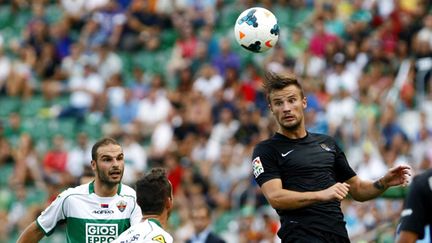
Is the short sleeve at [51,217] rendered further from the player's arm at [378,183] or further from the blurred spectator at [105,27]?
the blurred spectator at [105,27]

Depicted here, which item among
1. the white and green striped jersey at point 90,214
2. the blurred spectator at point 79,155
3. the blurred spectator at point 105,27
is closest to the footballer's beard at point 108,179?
the white and green striped jersey at point 90,214

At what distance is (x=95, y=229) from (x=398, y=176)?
265 centimetres

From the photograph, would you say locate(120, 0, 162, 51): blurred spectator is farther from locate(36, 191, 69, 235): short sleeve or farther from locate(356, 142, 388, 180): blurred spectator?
locate(36, 191, 69, 235): short sleeve

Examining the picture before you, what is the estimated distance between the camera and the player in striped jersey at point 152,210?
723 centimetres

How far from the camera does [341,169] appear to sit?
8.58 meters

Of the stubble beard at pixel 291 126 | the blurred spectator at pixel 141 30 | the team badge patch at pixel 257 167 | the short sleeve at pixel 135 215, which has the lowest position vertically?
the short sleeve at pixel 135 215

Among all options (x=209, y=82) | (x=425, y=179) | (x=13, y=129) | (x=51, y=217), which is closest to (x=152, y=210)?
(x=425, y=179)

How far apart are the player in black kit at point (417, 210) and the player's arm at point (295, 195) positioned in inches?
21.9

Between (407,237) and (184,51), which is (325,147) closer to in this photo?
(407,237)

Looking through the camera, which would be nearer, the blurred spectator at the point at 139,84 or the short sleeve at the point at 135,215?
the short sleeve at the point at 135,215

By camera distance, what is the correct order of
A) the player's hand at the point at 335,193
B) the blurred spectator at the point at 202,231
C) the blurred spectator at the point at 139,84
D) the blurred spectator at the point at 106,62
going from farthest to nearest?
the blurred spectator at the point at 106,62
the blurred spectator at the point at 139,84
the blurred spectator at the point at 202,231
the player's hand at the point at 335,193

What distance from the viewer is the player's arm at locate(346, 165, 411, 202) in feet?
26.8

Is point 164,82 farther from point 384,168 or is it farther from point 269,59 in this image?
point 384,168

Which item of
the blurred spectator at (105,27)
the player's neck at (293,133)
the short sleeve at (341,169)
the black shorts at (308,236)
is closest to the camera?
the black shorts at (308,236)
